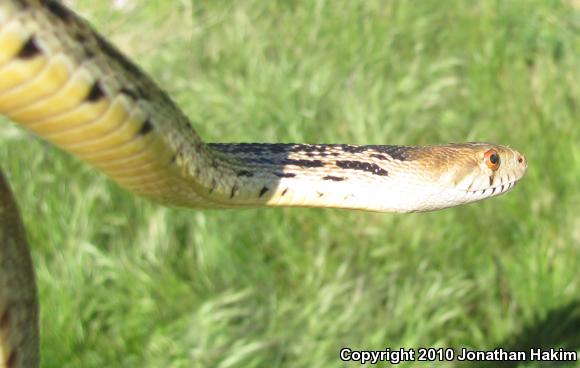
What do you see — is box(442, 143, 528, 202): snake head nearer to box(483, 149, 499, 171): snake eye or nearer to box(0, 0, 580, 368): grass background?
box(483, 149, 499, 171): snake eye

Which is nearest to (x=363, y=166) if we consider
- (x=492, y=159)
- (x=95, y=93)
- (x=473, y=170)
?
(x=473, y=170)

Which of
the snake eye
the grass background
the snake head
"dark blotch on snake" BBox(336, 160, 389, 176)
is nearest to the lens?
"dark blotch on snake" BBox(336, 160, 389, 176)

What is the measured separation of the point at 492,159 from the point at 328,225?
125cm

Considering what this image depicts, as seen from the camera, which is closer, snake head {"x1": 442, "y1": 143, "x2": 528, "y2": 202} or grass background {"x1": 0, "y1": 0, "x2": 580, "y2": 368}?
snake head {"x1": 442, "y1": 143, "x2": 528, "y2": 202}

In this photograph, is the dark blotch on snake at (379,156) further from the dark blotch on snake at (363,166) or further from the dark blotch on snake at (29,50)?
the dark blotch on snake at (29,50)

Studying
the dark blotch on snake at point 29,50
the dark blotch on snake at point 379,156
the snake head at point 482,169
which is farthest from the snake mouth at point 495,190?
the dark blotch on snake at point 29,50

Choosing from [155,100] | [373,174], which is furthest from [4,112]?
[373,174]

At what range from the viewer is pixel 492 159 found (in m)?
3.00

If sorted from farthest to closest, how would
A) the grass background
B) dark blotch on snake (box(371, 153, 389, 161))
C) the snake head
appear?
the grass background
the snake head
dark blotch on snake (box(371, 153, 389, 161))

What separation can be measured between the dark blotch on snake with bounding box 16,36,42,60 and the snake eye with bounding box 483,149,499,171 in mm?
1855

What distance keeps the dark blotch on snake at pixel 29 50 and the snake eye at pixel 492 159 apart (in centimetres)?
185

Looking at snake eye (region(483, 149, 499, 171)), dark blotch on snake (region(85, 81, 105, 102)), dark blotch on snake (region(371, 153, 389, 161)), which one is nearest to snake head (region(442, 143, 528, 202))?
snake eye (region(483, 149, 499, 171))

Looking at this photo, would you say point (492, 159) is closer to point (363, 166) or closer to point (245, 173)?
point (363, 166)

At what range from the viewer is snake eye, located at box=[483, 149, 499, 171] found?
299 centimetres
